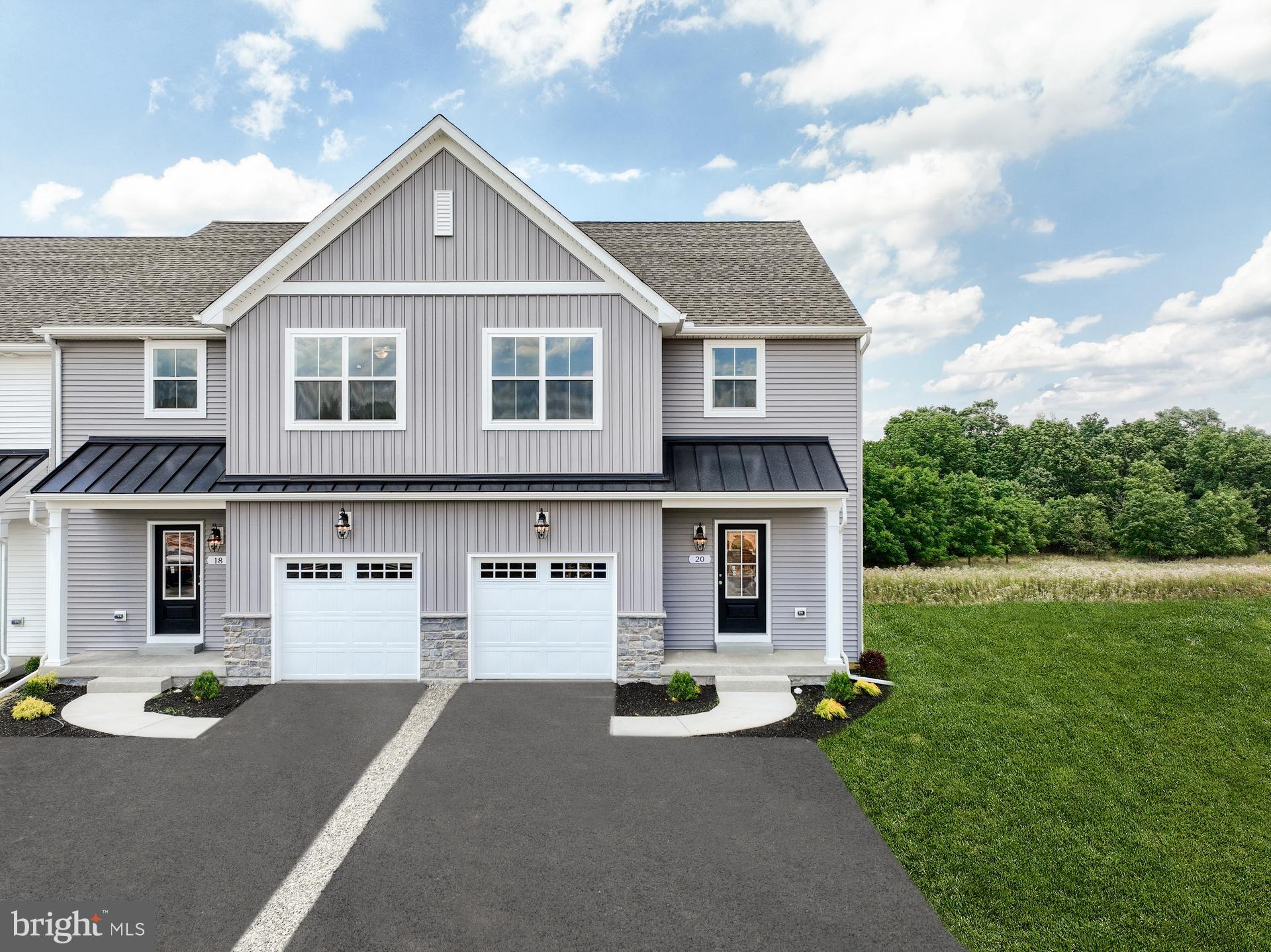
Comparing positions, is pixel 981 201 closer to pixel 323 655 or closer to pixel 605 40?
pixel 605 40

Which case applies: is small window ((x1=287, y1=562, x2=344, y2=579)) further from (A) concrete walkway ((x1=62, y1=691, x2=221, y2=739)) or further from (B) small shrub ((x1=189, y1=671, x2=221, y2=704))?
(A) concrete walkway ((x1=62, y1=691, x2=221, y2=739))

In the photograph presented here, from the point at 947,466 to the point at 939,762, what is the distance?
35.2 m

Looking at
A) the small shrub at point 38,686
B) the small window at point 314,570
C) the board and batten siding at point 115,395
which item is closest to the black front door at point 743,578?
the small window at point 314,570

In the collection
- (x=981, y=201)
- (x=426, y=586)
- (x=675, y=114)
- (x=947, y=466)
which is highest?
(x=675, y=114)

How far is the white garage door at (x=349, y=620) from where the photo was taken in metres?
9.38

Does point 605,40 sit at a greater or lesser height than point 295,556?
greater

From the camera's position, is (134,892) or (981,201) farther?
(981,201)

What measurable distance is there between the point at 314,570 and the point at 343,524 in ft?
3.29

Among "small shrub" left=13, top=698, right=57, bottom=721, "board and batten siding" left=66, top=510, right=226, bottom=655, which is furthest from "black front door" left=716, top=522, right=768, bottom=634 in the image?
"small shrub" left=13, top=698, right=57, bottom=721

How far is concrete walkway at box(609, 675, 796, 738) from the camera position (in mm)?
7770

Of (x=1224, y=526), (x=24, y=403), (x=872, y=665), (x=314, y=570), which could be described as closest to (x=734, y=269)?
(x=872, y=665)

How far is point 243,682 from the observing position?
927cm

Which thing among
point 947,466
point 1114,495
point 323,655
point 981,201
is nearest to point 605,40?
point 981,201

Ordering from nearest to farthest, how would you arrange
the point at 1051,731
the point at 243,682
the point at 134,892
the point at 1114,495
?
Answer: the point at 134,892 → the point at 1051,731 → the point at 243,682 → the point at 1114,495
